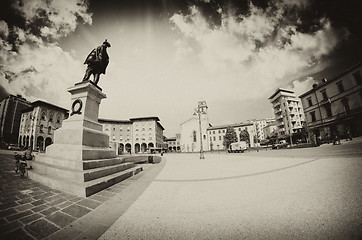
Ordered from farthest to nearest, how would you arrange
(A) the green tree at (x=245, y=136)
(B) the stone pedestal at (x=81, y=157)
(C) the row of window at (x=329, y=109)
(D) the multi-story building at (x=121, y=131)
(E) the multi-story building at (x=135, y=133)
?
(A) the green tree at (x=245, y=136)
(E) the multi-story building at (x=135, y=133)
(D) the multi-story building at (x=121, y=131)
(C) the row of window at (x=329, y=109)
(B) the stone pedestal at (x=81, y=157)

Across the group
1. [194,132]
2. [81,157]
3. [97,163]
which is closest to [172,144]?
[194,132]

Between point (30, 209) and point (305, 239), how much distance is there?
181 inches

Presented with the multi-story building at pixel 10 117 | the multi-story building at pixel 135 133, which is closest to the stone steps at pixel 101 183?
the multi-story building at pixel 135 133

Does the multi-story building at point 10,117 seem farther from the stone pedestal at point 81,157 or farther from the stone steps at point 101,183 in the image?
the stone steps at point 101,183

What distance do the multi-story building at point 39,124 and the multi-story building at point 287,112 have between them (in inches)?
2861

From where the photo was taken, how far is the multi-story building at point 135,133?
2100 inches

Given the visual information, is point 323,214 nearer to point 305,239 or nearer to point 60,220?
point 305,239

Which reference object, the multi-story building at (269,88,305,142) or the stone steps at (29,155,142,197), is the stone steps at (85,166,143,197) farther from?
the multi-story building at (269,88,305,142)

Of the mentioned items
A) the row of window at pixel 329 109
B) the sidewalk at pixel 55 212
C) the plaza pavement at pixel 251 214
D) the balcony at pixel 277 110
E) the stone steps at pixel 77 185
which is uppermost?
the balcony at pixel 277 110

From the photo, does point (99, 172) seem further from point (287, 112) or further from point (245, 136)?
point (245, 136)

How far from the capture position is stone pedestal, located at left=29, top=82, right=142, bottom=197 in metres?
3.80

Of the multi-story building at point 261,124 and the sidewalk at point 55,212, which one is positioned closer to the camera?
the sidewalk at point 55,212

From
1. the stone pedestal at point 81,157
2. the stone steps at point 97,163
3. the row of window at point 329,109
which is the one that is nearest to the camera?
the stone pedestal at point 81,157

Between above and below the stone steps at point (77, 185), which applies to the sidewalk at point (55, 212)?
below
